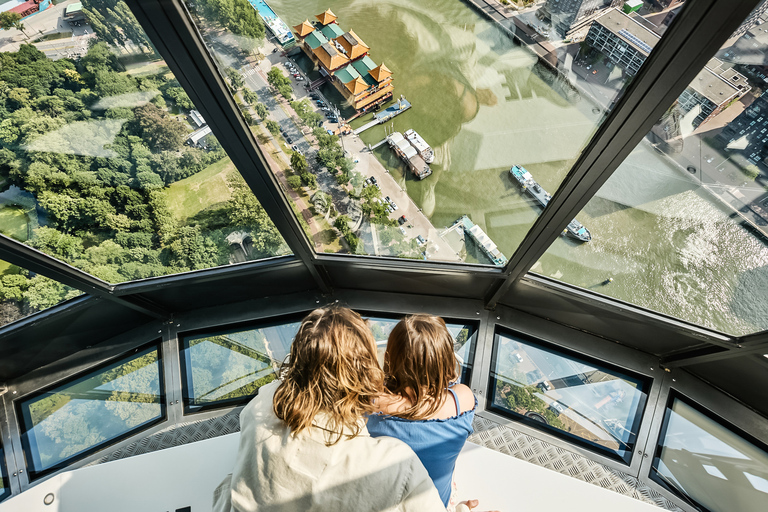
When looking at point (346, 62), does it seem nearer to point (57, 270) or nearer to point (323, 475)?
point (323, 475)

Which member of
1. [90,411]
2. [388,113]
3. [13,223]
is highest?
[388,113]

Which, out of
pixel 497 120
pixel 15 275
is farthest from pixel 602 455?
pixel 15 275

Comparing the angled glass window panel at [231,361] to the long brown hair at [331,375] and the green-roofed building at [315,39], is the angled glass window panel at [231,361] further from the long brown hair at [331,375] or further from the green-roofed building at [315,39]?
the green-roofed building at [315,39]

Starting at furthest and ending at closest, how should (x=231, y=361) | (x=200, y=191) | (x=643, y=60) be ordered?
(x=231, y=361)
(x=200, y=191)
(x=643, y=60)

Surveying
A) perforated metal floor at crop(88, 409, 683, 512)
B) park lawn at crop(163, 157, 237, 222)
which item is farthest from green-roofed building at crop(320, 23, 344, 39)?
perforated metal floor at crop(88, 409, 683, 512)

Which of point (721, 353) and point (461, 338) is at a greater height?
A: point (721, 353)

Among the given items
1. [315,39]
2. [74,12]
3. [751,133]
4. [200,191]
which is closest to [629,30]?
[751,133]

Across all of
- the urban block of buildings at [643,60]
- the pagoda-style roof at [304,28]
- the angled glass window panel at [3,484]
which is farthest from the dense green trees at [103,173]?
the urban block of buildings at [643,60]

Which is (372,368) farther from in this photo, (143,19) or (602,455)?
(602,455)
